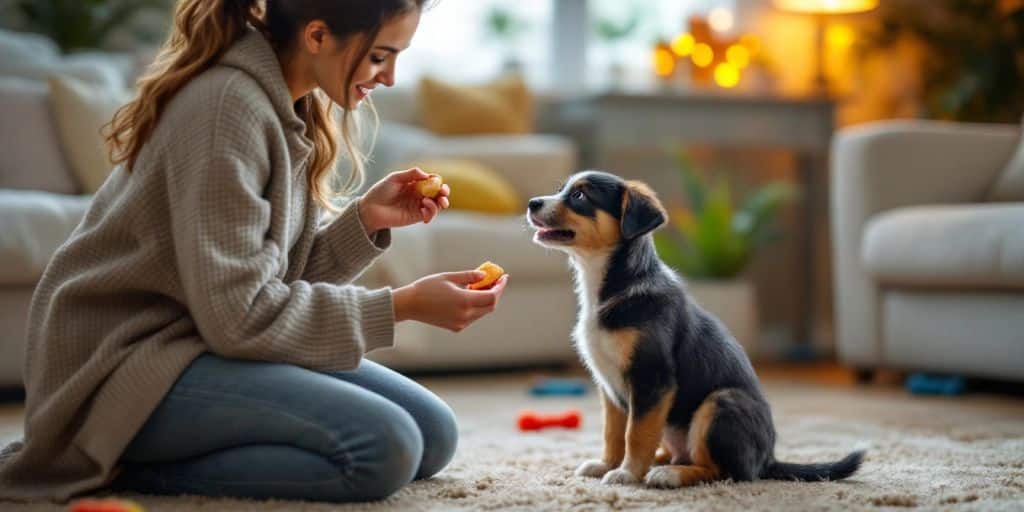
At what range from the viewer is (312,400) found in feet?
5.44

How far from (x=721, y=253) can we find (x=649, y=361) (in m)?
2.62

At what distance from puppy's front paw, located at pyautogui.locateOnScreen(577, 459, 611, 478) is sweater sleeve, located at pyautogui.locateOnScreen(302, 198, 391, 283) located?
1.84 feet

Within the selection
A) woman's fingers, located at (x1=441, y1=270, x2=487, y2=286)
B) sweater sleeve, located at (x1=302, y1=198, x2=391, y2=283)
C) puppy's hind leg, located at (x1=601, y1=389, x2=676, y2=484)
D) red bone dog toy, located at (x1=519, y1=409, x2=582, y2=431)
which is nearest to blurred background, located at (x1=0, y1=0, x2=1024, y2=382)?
red bone dog toy, located at (x1=519, y1=409, x2=582, y2=431)

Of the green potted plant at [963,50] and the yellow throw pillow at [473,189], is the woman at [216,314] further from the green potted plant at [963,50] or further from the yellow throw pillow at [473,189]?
the green potted plant at [963,50]

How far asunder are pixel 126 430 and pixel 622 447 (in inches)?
36.0

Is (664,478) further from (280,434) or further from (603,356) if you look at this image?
(280,434)

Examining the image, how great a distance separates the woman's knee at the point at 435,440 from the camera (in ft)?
6.33

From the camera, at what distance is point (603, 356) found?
6.52 feet

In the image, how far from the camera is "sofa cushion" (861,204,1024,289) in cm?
311

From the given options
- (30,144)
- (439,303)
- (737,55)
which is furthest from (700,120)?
(439,303)

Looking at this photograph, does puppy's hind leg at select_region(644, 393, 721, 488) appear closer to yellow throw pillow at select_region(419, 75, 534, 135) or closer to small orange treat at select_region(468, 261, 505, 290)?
small orange treat at select_region(468, 261, 505, 290)

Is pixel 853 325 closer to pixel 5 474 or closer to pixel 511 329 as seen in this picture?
pixel 511 329

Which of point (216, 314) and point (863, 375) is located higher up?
point (216, 314)

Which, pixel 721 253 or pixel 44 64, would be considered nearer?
pixel 44 64
